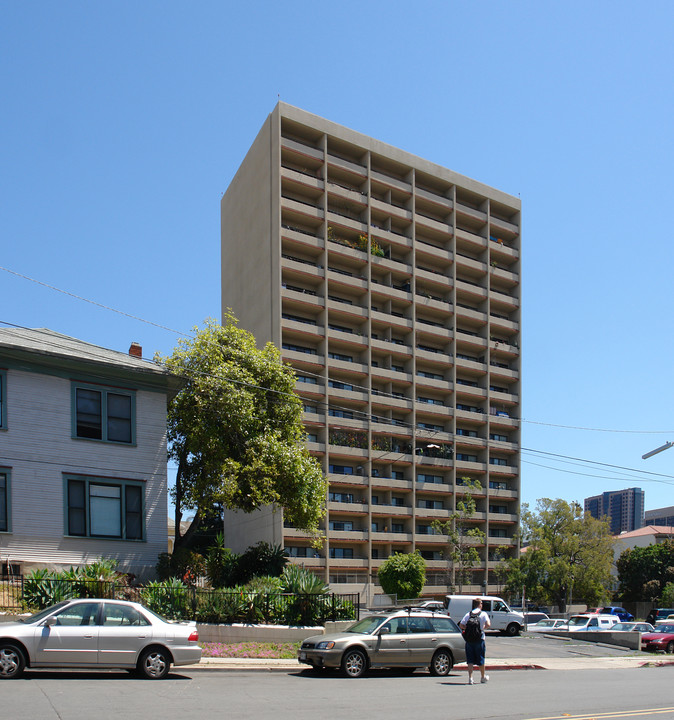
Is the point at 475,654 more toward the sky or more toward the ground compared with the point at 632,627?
more toward the sky

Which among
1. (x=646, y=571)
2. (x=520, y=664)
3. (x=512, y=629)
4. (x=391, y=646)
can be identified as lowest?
(x=646, y=571)

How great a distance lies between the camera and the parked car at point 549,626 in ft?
128

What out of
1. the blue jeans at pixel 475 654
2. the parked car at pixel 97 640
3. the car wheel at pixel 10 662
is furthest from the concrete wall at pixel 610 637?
the car wheel at pixel 10 662

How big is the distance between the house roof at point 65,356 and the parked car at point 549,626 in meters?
23.5

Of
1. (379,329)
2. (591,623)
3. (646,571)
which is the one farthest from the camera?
(646,571)

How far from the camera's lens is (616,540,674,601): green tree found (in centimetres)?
8238

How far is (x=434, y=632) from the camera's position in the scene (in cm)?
2000

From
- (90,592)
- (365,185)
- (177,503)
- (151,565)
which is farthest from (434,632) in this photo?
(365,185)

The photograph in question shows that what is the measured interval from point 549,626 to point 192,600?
25838 mm

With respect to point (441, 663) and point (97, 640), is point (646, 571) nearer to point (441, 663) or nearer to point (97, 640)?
point (441, 663)

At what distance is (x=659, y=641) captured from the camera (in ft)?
105

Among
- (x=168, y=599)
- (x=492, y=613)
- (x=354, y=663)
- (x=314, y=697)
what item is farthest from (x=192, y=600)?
(x=492, y=613)

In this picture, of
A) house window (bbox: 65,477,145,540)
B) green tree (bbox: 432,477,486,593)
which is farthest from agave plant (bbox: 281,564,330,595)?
green tree (bbox: 432,477,486,593)

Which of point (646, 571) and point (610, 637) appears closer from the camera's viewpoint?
point (610, 637)
